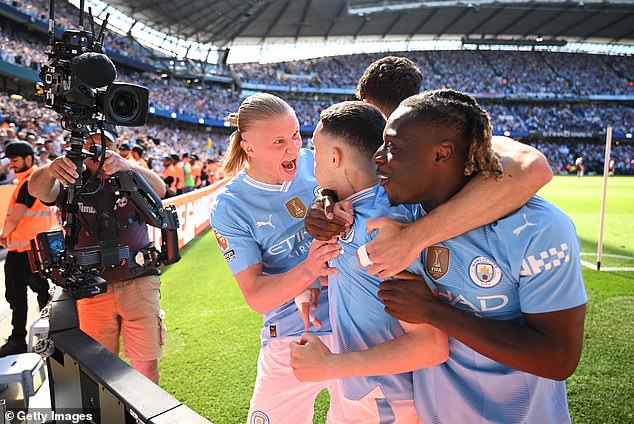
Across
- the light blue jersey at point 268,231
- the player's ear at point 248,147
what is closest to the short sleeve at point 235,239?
the light blue jersey at point 268,231

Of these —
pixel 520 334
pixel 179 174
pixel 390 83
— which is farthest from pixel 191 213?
pixel 520 334

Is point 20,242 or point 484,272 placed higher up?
point 484,272

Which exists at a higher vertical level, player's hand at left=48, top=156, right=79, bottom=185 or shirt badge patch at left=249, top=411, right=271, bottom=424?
player's hand at left=48, top=156, right=79, bottom=185

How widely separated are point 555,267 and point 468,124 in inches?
17.9

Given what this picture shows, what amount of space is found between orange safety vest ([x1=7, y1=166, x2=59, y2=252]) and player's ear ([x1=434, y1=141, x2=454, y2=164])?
196 inches

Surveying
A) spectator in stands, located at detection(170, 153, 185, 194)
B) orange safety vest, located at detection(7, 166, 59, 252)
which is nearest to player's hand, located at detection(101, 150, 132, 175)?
orange safety vest, located at detection(7, 166, 59, 252)

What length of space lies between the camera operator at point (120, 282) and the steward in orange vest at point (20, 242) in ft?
7.44

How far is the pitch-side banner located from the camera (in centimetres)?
922

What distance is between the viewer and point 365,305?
1.55 meters

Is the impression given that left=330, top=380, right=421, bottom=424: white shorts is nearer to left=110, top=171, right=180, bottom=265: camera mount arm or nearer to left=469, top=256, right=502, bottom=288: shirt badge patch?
left=469, top=256, right=502, bottom=288: shirt badge patch

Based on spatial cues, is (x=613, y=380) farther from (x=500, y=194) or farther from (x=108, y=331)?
(x=108, y=331)

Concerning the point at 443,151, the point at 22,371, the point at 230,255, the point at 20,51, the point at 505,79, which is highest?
the point at 20,51

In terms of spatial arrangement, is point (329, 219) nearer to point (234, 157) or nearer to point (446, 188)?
point (446, 188)

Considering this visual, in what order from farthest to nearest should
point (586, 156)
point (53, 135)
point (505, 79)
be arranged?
1. point (505, 79)
2. point (586, 156)
3. point (53, 135)
